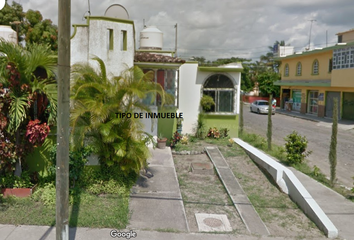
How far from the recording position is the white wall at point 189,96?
13961 mm

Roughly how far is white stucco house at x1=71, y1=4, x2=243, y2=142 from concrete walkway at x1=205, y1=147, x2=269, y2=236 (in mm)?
2562

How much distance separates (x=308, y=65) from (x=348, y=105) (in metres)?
6.85

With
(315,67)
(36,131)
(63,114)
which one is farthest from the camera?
(315,67)

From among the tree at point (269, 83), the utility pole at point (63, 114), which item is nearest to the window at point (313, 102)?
the tree at point (269, 83)

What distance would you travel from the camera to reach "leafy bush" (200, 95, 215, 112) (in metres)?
13.8

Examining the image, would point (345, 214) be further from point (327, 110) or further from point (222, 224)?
point (327, 110)

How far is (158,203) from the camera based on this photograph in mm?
7059

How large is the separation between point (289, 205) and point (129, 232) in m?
4.16

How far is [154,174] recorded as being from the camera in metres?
8.71

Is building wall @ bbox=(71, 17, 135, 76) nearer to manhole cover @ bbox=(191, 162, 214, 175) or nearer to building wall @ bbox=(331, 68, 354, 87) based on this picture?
manhole cover @ bbox=(191, 162, 214, 175)

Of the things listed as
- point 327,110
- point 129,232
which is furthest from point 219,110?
point 327,110

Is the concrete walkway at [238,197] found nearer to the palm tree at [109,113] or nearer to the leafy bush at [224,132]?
the palm tree at [109,113]

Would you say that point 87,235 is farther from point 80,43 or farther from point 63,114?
point 80,43

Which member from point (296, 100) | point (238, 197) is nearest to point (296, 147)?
point (238, 197)
